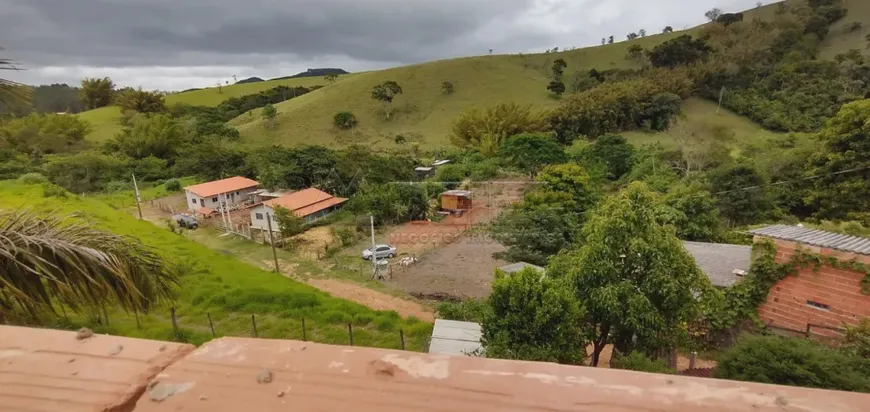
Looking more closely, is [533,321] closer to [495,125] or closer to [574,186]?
[574,186]

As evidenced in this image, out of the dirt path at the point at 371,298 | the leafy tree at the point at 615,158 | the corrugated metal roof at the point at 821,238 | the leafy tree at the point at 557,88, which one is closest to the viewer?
the corrugated metal roof at the point at 821,238

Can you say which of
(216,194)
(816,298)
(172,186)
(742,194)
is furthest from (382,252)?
(172,186)

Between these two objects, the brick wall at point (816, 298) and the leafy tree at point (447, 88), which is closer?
the brick wall at point (816, 298)

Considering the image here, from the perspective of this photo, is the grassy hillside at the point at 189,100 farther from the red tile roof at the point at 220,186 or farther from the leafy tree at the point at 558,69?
the leafy tree at the point at 558,69

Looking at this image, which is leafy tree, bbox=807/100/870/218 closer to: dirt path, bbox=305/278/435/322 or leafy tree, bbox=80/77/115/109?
dirt path, bbox=305/278/435/322

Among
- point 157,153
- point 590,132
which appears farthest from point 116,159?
point 590,132

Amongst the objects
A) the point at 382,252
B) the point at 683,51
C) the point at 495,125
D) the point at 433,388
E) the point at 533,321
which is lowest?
the point at 382,252

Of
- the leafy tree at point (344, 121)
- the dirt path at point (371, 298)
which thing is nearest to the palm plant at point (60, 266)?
the dirt path at point (371, 298)
